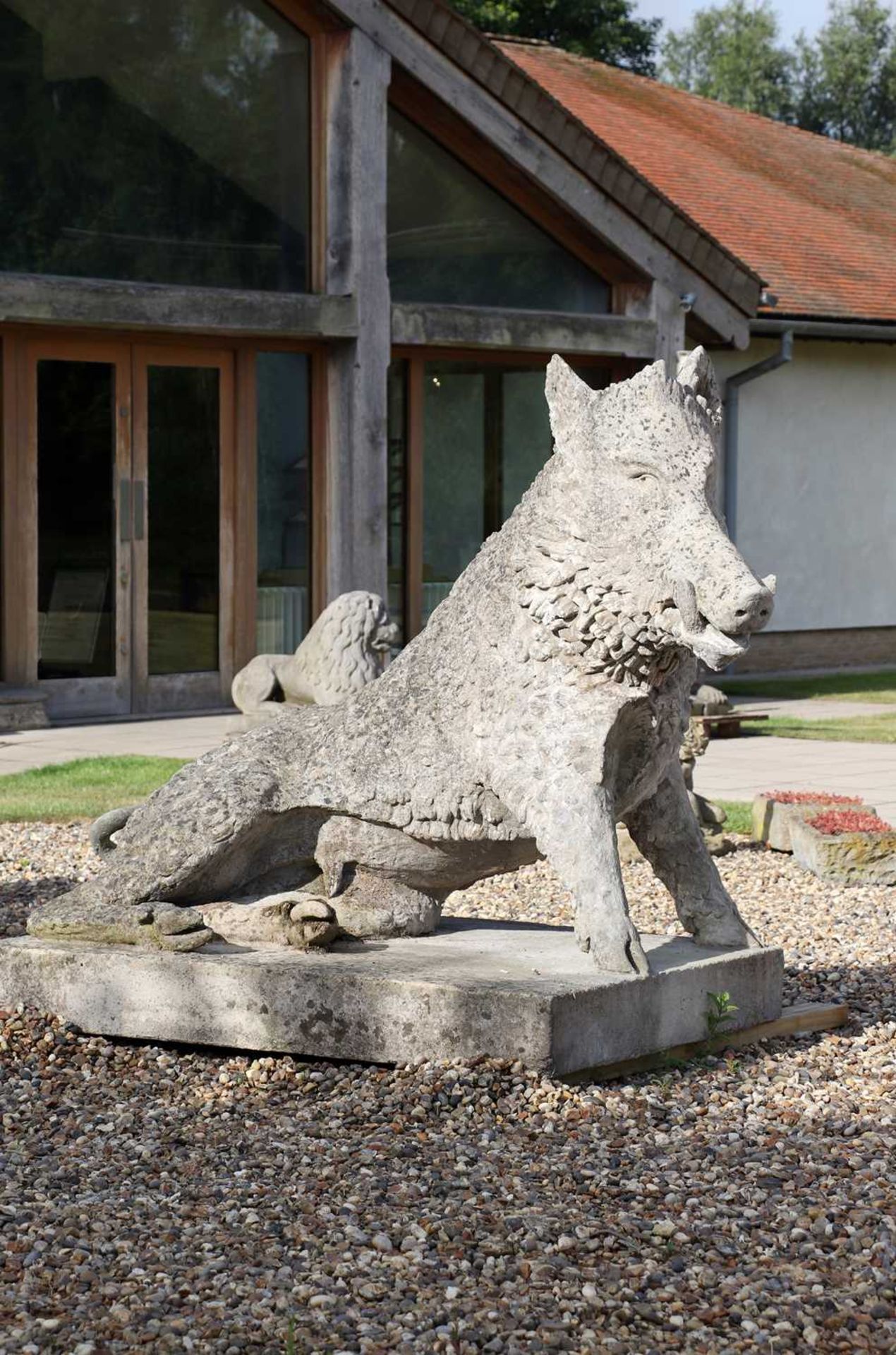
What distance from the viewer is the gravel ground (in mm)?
3625

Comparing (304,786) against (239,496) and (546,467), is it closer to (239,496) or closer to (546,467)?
(546,467)

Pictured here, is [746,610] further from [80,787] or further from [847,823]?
[80,787]

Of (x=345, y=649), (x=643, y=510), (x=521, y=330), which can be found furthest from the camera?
(x=521, y=330)

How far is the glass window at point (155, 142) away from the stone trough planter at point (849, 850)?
24.8 ft

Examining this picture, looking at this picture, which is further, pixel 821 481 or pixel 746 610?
pixel 821 481

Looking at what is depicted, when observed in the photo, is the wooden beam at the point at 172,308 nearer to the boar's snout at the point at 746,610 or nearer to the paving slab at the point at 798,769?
the paving slab at the point at 798,769

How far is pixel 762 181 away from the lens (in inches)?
936

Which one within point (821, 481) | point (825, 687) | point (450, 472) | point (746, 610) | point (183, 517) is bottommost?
point (825, 687)

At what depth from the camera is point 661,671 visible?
505 centimetres

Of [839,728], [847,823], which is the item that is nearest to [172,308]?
[839,728]

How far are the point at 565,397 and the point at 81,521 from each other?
33.0 ft

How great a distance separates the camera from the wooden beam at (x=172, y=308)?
1335 centimetres

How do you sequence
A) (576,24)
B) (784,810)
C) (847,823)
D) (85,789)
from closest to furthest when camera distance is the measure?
1. (847,823)
2. (784,810)
3. (85,789)
4. (576,24)

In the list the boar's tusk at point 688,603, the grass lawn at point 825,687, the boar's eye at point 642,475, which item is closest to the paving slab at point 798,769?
the grass lawn at point 825,687
